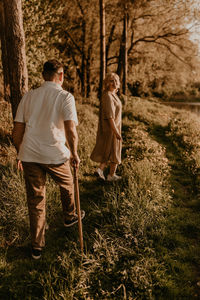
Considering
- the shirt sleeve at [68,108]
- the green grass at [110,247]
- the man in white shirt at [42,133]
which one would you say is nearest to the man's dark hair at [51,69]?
the man in white shirt at [42,133]

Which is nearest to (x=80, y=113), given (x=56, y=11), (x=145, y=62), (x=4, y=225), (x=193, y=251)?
(x=56, y=11)

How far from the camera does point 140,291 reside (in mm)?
2697

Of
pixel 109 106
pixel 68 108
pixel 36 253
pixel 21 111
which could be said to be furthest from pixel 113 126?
pixel 36 253

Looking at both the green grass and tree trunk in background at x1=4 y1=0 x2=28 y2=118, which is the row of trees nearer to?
tree trunk in background at x1=4 y1=0 x2=28 y2=118

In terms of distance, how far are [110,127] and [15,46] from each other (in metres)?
2.46

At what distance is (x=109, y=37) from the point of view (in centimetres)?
1884

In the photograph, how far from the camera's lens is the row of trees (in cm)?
1184

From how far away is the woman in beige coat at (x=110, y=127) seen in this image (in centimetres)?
479

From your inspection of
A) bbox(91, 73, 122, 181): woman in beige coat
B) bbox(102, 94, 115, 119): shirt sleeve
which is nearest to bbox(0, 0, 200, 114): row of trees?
bbox(91, 73, 122, 181): woman in beige coat

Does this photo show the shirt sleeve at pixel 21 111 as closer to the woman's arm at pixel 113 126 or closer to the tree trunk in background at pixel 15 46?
the woman's arm at pixel 113 126

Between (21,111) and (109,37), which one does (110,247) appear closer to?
(21,111)

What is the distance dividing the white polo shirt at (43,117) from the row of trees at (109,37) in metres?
7.07

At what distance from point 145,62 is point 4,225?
20231 millimetres

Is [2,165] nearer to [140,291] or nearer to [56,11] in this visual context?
[140,291]
